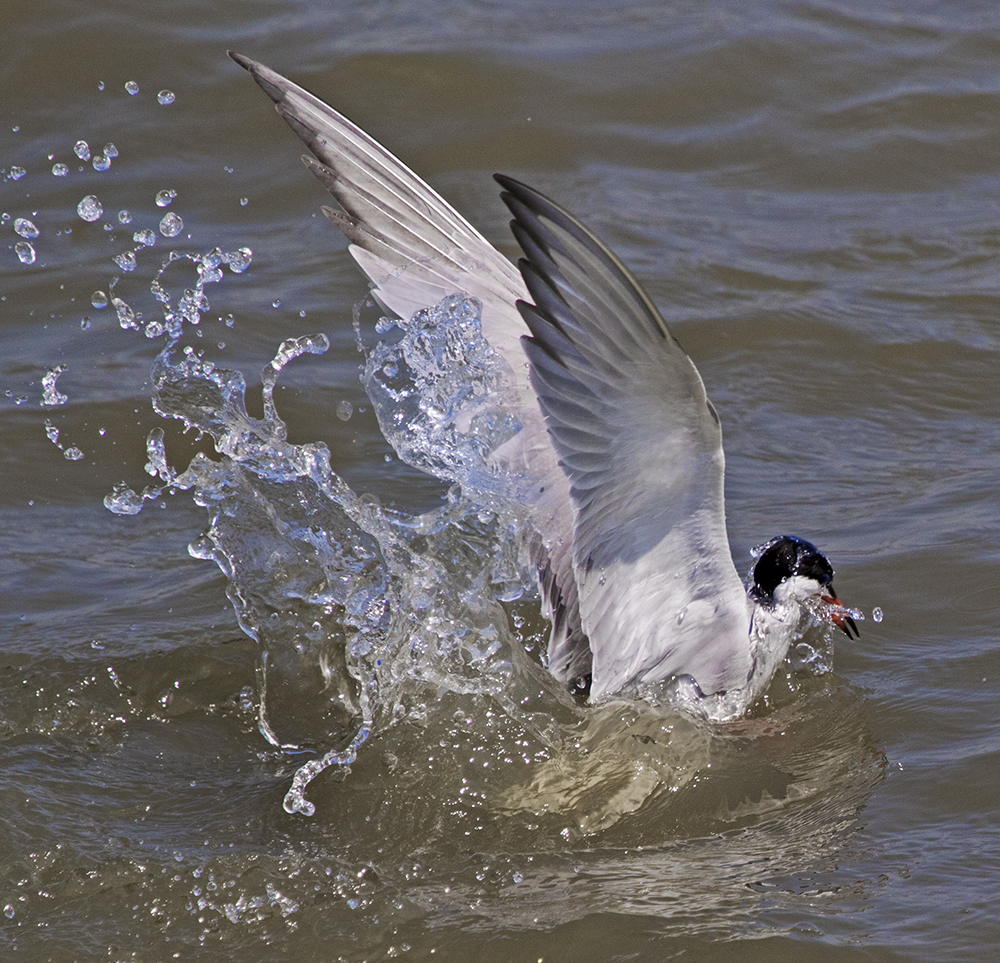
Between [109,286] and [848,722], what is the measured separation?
401 centimetres

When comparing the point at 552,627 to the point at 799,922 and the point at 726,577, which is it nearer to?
the point at 726,577

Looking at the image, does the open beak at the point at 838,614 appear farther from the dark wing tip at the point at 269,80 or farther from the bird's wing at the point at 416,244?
the dark wing tip at the point at 269,80

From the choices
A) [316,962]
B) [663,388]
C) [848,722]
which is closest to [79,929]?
[316,962]

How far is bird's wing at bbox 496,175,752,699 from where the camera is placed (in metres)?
3.47

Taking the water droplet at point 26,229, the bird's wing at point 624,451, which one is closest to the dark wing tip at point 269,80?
the bird's wing at point 624,451

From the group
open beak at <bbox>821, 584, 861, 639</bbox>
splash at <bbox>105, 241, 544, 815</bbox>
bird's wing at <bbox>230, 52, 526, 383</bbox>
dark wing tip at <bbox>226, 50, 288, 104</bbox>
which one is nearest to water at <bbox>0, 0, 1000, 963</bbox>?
splash at <bbox>105, 241, 544, 815</bbox>

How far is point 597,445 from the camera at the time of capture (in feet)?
12.3

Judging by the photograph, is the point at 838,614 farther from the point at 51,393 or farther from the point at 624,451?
the point at 51,393

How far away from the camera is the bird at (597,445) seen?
3510 millimetres

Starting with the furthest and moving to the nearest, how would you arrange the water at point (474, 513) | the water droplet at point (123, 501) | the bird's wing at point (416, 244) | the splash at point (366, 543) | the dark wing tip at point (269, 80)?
the water droplet at point (123, 501), the bird's wing at point (416, 244), the splash at point (366, 543), the dark wing tip at point (269, 80), the water at point (474, 513)

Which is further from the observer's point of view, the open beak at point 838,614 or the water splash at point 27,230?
the water splash at point 27,230

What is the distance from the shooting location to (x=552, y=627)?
14.6 feet

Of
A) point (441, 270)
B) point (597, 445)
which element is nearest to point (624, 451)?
point (597, 445)

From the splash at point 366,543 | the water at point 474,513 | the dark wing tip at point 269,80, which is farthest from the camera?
the splash at point 366,543
